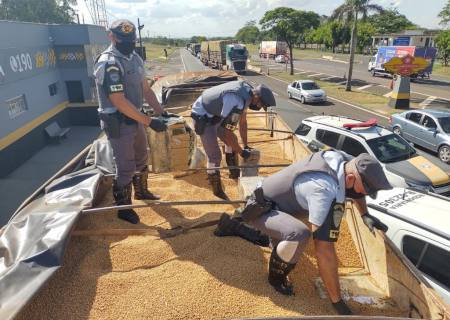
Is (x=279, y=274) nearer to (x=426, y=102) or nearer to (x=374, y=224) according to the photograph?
(x=374, y=224)

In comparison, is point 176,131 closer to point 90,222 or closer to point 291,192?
point 90,222

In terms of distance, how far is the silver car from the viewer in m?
11.3

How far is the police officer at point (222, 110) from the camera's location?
498 centimetres

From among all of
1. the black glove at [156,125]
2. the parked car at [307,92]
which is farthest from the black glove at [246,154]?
the parked car at [307,92]

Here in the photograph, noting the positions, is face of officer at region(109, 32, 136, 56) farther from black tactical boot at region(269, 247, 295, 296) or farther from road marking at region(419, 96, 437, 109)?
road marking at region(419, 96, 437, 109)

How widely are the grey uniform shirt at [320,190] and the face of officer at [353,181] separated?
0.15ft

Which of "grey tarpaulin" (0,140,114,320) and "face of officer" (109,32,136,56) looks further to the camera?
"face of officer" (109,32,136,56)

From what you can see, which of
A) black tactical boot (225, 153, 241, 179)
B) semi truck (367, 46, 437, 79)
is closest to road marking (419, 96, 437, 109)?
semi truck (367, 46, 437, 79)

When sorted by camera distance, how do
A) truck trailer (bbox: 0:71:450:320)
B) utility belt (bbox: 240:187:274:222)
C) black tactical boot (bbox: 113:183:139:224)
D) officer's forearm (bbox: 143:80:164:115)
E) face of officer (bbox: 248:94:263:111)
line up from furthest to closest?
face of officer (bbox: 248:94:263:111) < officer's forearm (bbox: 143:80:164:115) < black tactical boot (bbox: 113:183:139:224) < utility belt (bbox: 240:187:274:222) < truck trailer (bbox: 0:71:450:320)

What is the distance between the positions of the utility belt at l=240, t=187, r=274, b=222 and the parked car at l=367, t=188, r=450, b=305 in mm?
2154

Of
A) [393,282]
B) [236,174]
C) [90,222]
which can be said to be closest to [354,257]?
[393,282]

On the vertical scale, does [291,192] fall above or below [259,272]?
above

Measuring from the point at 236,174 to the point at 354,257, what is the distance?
108 inches

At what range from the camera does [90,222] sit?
4426mm
